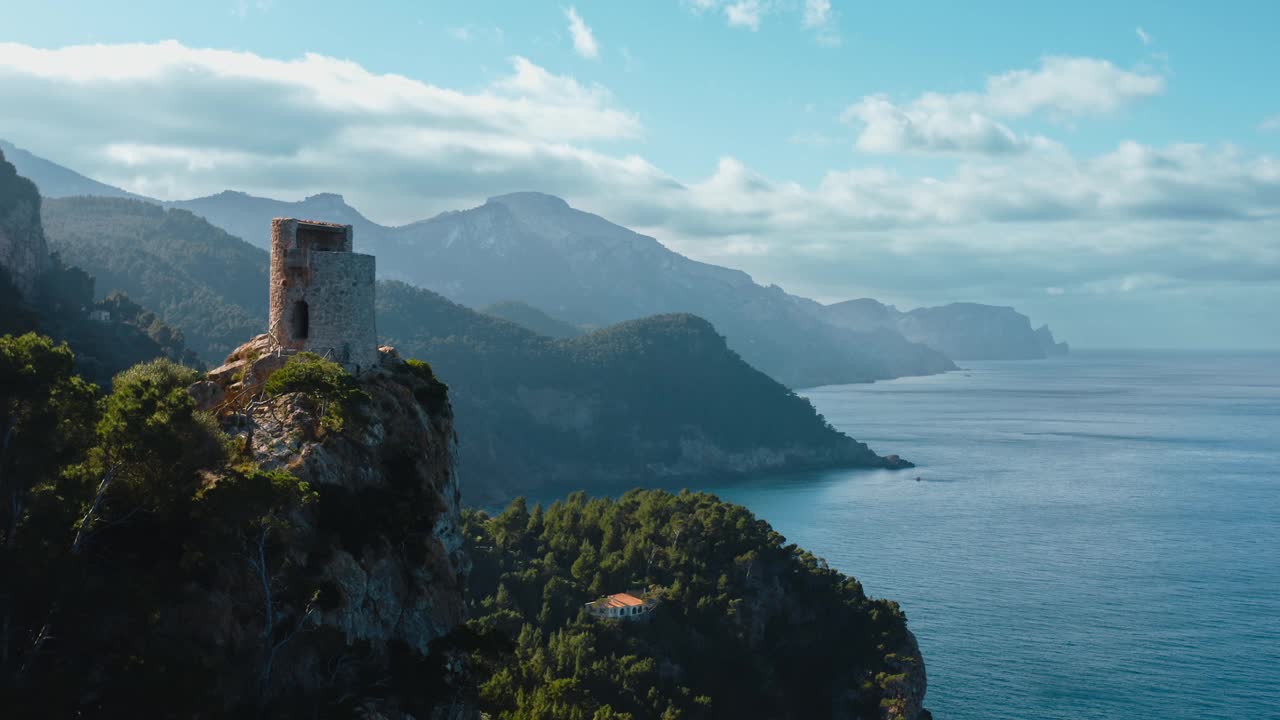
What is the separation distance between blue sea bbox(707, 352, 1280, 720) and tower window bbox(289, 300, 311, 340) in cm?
5331

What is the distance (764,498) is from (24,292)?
10717 cm

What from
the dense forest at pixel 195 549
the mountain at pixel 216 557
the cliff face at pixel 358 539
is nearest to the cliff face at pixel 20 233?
the cliff face at pixel 358 539

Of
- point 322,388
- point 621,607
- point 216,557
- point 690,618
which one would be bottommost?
point 690,618

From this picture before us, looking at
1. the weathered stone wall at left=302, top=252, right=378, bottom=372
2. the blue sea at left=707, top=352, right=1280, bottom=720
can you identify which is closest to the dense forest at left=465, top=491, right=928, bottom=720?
the blue sea at left=707, top=352, right=1280, bottom=720

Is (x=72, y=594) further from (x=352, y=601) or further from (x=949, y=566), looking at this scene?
(x=949, y=566)

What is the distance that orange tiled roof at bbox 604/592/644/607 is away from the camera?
68.2 metres

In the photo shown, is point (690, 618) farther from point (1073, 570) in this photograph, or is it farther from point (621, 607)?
point (1073, 570)

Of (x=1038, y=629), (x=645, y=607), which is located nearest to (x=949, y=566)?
(x=1038, y=629)

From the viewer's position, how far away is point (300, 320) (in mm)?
31734

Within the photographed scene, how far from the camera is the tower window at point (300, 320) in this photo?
104ft

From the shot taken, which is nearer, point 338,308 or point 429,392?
point 338,308

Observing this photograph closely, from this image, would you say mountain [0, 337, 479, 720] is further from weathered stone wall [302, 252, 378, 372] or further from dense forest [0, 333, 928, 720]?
weathered stone wall [302, 252, 378, 372]

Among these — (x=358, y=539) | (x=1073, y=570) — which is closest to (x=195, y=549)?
(x=358, y=539)

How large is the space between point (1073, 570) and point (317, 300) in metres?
90.3
